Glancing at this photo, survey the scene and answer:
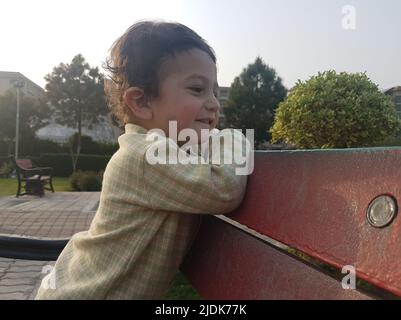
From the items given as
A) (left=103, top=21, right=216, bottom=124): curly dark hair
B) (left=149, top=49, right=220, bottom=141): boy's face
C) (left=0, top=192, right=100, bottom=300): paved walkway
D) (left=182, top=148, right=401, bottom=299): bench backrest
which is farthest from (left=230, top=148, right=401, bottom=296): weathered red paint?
(left=0, top=192, right=100, bottom=300): paved walkway

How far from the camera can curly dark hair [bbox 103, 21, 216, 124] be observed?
1117 mm

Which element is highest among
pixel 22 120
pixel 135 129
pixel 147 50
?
pixel 22 120

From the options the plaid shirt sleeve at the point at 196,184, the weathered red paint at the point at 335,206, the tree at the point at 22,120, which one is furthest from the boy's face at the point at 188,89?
the tree at the point at 22,120

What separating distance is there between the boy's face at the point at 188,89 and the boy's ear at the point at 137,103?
53mm

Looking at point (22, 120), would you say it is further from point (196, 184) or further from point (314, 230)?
point (314, 230)

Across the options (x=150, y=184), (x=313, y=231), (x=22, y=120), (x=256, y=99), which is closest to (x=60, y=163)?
(x=22, y=120)

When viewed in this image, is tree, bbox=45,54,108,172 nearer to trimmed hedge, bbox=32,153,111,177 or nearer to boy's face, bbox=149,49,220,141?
trimmed hedge, bbox=32,153,111,177

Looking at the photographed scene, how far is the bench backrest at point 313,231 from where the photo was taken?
1.66 feet

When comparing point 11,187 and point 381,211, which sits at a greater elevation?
point 381,211

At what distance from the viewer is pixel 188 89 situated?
1.11 meters

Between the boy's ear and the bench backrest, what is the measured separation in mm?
368

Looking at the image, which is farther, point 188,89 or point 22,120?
point 22,120

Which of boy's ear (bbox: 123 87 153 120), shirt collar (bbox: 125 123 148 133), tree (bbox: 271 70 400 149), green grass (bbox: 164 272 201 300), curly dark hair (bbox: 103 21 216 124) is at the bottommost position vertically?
green grass (bbox: 164 272 201 300)

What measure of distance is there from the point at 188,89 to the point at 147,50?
157 mm
